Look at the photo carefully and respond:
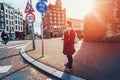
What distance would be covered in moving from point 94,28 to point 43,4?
14761mm

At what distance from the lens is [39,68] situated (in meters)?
7.82

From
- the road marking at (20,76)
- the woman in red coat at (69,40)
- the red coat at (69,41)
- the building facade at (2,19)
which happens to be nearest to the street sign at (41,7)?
the woman in red coat at (69,40)

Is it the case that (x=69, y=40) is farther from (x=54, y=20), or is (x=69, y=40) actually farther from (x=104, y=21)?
(x=54, y=20)

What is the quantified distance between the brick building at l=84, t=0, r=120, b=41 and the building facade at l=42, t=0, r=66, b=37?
70032 mm

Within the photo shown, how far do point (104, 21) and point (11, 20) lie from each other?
65764 mm

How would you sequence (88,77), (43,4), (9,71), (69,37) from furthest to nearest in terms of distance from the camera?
(43,4), (9,71), (69,37), (88,77)

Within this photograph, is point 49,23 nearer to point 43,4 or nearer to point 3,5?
point 3,5

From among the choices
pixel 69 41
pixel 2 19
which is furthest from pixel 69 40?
pixel 2 19

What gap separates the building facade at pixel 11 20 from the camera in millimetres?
77250

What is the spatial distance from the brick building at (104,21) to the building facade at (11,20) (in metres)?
50.7

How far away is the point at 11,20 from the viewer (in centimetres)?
8394

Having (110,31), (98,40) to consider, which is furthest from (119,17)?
(98,40)

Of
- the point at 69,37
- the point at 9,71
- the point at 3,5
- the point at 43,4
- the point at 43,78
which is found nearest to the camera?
the point at 43,78

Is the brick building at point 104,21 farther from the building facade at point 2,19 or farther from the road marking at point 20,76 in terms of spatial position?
the building facade at point 2,19
